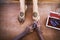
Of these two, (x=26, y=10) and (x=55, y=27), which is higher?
(x=26, y=10)

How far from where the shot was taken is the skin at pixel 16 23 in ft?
5.14

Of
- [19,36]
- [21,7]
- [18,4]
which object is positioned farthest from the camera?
[18,4]

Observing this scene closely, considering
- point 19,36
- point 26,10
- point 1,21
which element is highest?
point 26,10

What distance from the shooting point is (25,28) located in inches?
63.2

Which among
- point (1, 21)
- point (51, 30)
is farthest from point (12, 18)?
point (51, 30)

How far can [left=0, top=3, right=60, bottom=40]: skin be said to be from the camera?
5.14 ft

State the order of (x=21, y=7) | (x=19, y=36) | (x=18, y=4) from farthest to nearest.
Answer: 1. (x=18, y=4)
2. (x=21, y=7)
3. (x=19, y=36)

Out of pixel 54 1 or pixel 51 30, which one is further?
pixel 54 1

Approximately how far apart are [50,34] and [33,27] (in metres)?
0.17

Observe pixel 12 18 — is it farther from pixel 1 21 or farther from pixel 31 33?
pixel 31 33

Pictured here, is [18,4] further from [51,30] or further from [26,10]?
[51,30]

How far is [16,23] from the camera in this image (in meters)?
1.65

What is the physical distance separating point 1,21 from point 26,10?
0.28 meters

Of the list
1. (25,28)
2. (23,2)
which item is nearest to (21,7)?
(23,2)
